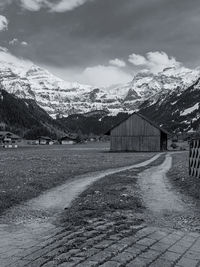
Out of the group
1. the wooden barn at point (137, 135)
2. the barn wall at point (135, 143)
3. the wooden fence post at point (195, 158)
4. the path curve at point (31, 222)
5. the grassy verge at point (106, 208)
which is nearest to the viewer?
the path curve at point (31, 222)

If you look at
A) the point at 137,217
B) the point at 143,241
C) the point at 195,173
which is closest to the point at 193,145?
the point at 195,173

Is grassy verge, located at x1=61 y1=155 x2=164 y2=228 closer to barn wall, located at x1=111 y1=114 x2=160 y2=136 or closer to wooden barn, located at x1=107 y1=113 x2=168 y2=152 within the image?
wooden barn, located at x1=107 y1=113 x2=168 y2=152

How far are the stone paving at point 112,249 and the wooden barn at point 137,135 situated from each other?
81.3 metres

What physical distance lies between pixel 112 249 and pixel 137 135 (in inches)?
3337

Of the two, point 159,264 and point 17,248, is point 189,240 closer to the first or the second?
point 159,264

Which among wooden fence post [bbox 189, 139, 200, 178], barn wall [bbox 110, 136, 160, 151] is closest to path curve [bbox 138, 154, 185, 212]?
wooden fence post [bbox 189, 139, 200, 178]

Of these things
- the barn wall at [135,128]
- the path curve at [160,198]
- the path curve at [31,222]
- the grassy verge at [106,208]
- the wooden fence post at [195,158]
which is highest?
the barn wall at [135,128]

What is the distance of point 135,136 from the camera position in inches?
3644

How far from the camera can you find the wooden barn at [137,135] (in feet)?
299

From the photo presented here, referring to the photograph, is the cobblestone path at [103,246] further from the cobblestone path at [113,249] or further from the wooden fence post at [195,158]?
the wooden fence post at [195,158]

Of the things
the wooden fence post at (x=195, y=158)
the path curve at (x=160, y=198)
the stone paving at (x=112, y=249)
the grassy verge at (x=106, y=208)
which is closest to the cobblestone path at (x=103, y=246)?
the stone paving at (x=112, y=249)

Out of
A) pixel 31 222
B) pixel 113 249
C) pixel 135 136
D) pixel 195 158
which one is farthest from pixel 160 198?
pixel 135 136

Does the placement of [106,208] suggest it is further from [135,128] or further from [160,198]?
[135,128]

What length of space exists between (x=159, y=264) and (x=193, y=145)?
15.8m
